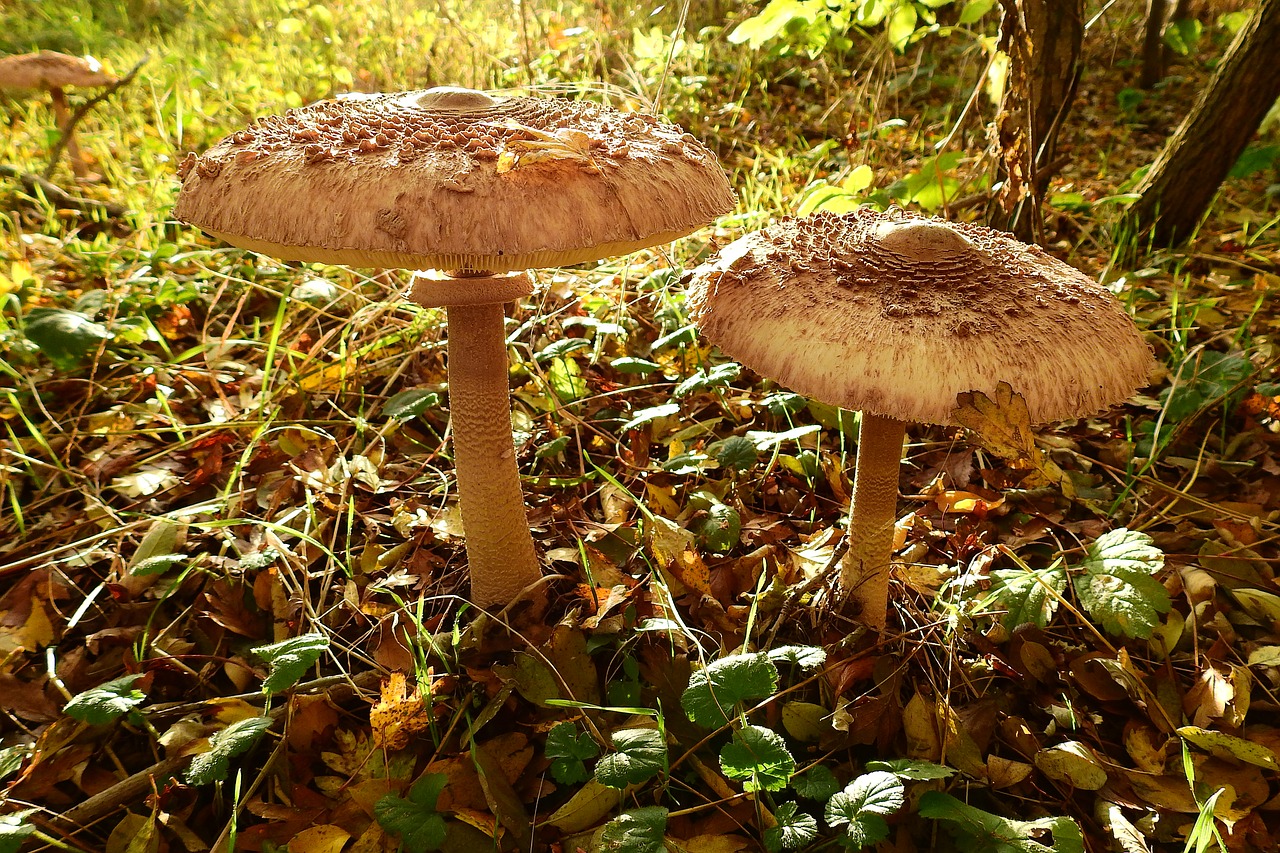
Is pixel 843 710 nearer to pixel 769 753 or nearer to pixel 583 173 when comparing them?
pixel 769 753

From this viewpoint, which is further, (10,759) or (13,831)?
(10,759)

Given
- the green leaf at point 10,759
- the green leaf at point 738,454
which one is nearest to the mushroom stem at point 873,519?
the green leaf at point 738,454

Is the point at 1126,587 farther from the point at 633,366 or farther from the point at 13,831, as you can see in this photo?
the point at 13,831

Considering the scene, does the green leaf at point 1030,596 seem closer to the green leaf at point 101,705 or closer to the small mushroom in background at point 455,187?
the small mushroom in background at point 455,187

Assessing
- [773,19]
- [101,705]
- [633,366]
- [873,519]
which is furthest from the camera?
[773,19]

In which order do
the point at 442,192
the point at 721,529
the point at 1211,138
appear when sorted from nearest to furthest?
the point at 442,192
the point at 721,529
the point at 1211,138

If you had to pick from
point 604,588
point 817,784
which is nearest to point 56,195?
point 604,588

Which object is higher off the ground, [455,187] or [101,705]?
[455,187]

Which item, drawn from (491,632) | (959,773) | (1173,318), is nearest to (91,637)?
(491,632)
